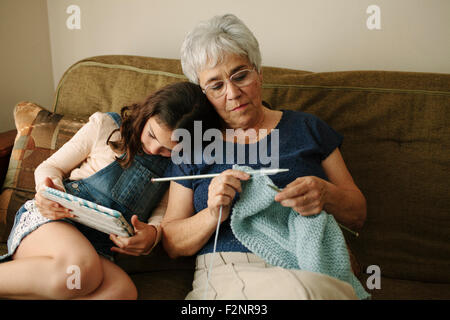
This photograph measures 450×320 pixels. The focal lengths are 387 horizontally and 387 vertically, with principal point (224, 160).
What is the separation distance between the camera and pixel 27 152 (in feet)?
4.89

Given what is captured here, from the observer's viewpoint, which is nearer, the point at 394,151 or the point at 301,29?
the point at 394,151

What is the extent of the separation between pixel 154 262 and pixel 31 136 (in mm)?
692

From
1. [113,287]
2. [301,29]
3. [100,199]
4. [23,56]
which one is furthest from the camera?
[23,56]

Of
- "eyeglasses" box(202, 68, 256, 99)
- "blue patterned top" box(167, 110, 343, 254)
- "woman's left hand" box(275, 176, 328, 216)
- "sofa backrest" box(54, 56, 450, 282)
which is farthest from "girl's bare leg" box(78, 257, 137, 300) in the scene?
"sofa backrest" box(54, 56, 450, 282)

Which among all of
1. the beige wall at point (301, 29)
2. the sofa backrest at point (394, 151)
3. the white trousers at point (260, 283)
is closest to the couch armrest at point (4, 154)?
the beige wall at point (301, 29)

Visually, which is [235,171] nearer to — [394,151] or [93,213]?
[93,213]

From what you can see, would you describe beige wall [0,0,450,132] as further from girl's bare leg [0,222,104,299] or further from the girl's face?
girl's bare leg [0,222,104,299]

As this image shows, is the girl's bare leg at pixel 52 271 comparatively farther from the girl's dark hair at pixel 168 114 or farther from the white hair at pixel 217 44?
the white hair at pixel 217 44

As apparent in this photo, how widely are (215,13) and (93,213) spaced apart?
48.5 inches

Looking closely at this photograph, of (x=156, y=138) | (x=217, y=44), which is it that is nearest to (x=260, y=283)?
(x=156, y=138)

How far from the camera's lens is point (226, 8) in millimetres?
1849

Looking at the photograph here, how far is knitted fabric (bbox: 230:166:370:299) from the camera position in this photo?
104cm

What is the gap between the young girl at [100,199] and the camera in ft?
3.48
